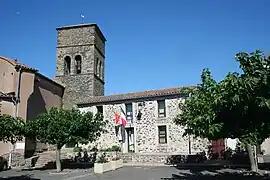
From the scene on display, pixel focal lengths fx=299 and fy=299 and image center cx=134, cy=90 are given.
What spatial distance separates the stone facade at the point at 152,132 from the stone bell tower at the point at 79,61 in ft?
20.7

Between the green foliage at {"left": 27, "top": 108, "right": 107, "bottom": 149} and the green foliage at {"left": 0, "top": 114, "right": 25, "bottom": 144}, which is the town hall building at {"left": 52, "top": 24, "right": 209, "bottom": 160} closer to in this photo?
the green foliage at {"left": 27, "top": 108, "right": 107, "bottom": 149}

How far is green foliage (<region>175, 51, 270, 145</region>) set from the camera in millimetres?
6934

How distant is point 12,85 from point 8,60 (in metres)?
2.35

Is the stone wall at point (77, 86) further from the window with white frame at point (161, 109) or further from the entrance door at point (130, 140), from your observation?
the window with white frame at point (161, 109)

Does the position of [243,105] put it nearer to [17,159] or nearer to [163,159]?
[163,159]

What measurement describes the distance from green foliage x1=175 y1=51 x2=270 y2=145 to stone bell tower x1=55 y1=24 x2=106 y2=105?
24642mm

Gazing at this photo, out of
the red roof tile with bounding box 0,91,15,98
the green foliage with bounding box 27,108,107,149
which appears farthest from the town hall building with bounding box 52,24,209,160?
the green foliage with bounding box 27,108,107,149

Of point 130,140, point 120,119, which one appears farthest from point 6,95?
point 130,140

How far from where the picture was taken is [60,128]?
59.3ft

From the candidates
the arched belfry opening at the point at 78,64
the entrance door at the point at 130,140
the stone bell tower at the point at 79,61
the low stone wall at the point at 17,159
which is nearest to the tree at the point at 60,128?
the low stone wall at the point at 17,159

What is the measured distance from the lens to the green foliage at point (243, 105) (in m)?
6.93

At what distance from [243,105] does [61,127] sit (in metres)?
12.9

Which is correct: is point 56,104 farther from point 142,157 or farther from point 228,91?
point 228,91

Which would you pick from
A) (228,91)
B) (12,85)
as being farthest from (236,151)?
(12,85)
